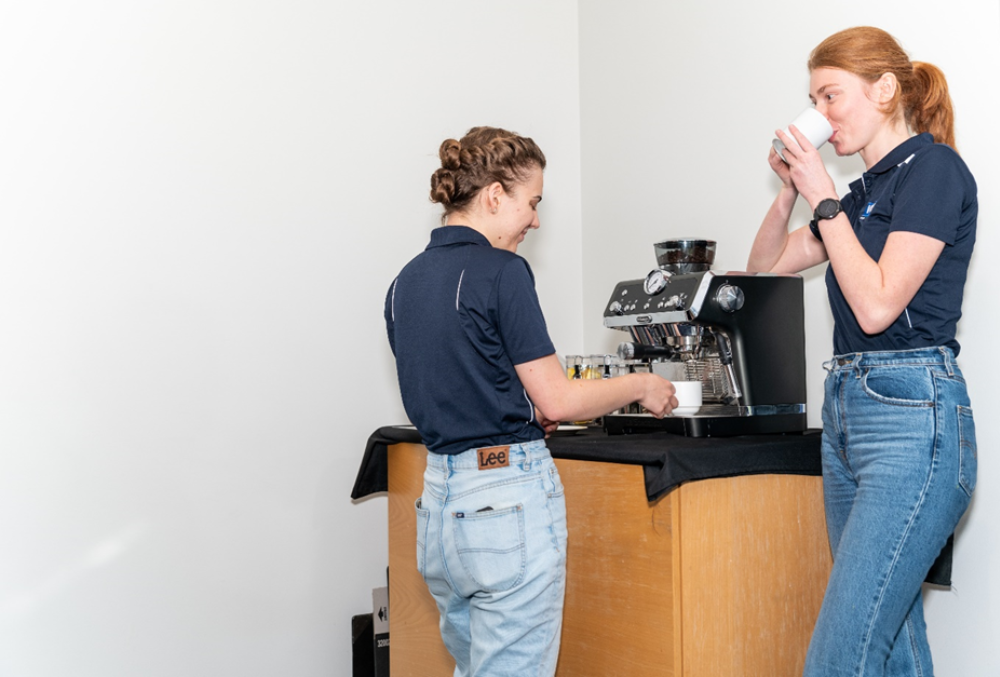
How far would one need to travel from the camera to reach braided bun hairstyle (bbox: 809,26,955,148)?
5.07ft

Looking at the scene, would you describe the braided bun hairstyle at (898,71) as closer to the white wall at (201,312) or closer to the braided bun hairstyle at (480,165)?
the braided bun hairstyle at (480,165)

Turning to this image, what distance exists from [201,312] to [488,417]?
3.95ft

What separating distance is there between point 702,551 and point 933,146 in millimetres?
788

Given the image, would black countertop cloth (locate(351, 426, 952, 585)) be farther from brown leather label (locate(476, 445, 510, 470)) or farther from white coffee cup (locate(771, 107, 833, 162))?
white coffee cup (locate(771, 107, 833, 162))

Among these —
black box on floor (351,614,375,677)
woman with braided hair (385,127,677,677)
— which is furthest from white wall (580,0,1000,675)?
black box on floor (351,614,375,677)

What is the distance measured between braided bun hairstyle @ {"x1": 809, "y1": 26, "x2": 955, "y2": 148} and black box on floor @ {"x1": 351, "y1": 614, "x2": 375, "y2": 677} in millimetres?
1867

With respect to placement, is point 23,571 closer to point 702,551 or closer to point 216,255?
point 216,255

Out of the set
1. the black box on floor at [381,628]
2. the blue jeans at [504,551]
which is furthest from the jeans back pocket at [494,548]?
the black box on floor at [381,628]

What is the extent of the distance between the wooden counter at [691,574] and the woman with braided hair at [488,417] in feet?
0.64

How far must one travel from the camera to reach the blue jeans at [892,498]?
137 centimetres

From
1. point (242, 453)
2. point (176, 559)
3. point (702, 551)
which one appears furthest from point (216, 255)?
point (702, 551)

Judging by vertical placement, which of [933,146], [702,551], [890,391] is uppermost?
[933,146]

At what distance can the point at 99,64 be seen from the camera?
7.51 ft

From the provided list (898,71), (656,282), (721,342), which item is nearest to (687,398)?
(721,342)
